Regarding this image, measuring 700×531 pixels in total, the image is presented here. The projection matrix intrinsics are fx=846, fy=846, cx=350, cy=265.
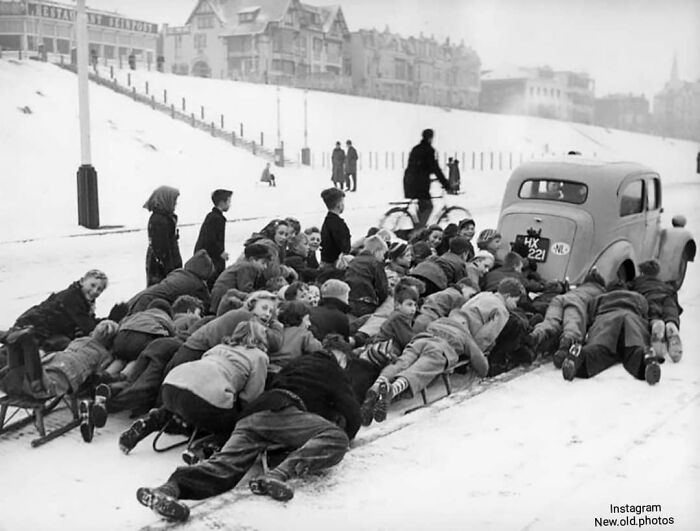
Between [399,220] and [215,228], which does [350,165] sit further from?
[215,228]

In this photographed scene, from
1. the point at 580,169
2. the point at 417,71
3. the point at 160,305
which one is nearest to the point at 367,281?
the point at 160,305

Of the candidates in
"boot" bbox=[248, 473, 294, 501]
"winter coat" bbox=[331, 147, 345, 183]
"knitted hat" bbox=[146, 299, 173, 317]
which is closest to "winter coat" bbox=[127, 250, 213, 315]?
"knitted hat" bbox=[146, 299, 173, 317]

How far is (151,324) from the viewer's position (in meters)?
5.50

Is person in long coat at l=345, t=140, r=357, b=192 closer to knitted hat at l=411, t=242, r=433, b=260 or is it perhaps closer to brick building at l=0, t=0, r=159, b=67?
brick building at l=0, t=0, r=159, b=67

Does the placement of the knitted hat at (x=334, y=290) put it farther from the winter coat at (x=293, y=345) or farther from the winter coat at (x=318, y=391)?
the winter coat at (x=318, y=391)

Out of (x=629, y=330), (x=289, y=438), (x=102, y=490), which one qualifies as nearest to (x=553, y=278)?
(x=629, y=330)

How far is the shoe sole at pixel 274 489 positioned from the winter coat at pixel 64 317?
2.44 metres

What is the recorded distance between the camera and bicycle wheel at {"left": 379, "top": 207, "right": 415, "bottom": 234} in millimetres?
11602

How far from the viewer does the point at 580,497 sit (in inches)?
163

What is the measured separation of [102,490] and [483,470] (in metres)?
1.96

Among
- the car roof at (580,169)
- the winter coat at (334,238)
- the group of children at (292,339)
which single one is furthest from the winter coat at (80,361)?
the car roof at (580,169)

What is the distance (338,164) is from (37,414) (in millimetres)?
9694

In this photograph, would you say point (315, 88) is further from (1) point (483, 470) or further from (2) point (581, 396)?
(1) point (483, 470)

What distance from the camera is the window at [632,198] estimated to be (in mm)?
8789
